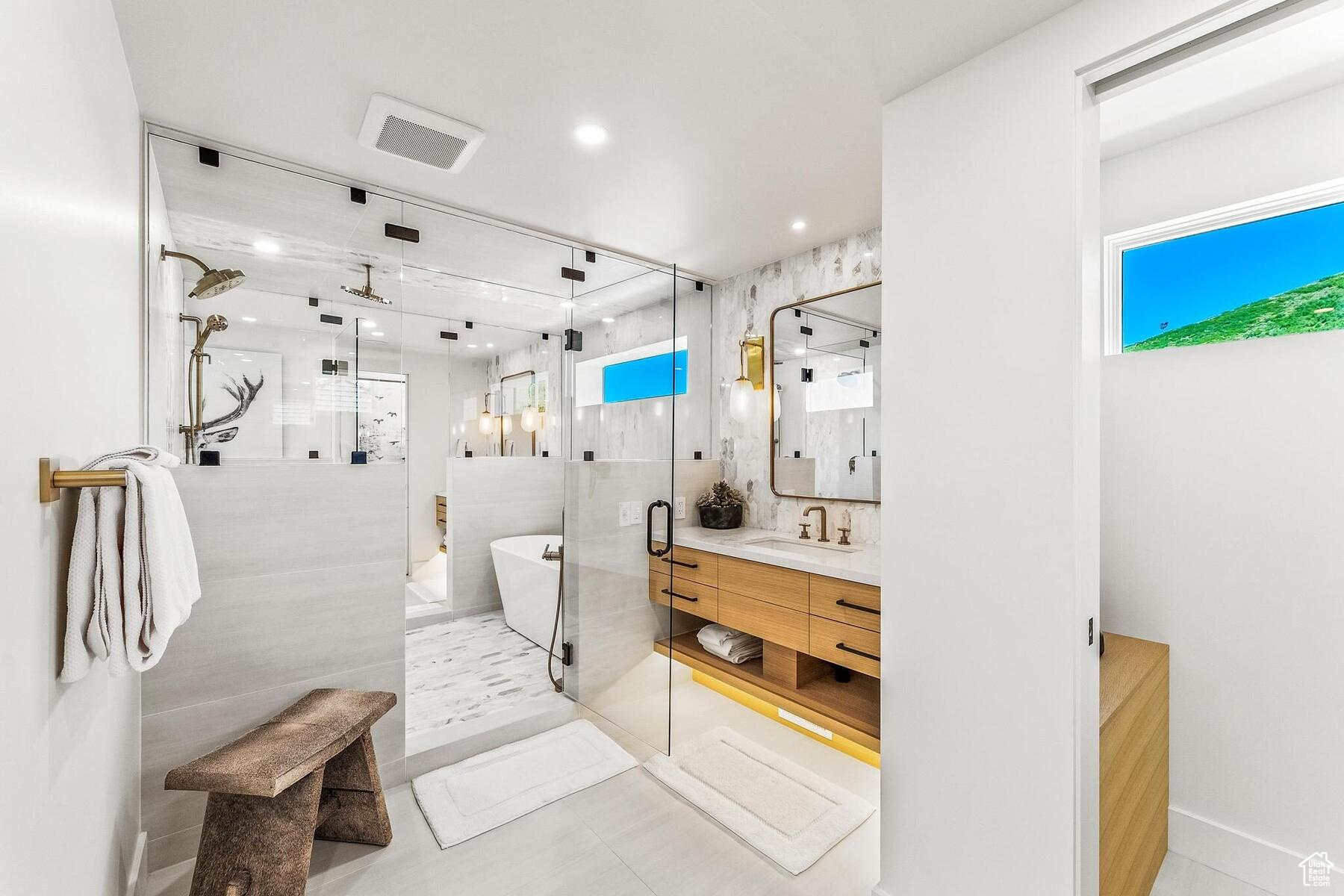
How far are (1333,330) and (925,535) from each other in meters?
1.37

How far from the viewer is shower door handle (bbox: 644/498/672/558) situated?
2562 millimetres

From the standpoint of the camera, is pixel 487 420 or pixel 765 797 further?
pixel 487 420

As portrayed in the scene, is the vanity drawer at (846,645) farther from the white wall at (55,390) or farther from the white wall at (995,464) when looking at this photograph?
the white wall at (55,390)

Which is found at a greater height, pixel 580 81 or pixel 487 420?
pixel 580 81

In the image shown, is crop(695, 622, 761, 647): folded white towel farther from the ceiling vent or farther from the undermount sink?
the ceiling vent

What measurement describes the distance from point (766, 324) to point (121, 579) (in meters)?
2.93

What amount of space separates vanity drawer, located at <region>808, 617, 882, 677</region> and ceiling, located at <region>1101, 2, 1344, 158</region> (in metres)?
1.86

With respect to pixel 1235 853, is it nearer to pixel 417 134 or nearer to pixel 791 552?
pixel 791 552

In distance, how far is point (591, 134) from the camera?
6.49 feet

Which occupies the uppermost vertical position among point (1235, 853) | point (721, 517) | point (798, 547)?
point (721, 517)

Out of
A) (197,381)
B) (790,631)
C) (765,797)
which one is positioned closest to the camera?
(197,381)

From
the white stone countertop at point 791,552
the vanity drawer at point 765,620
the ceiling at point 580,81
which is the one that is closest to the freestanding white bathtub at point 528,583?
the white stone countertop at point 791,552

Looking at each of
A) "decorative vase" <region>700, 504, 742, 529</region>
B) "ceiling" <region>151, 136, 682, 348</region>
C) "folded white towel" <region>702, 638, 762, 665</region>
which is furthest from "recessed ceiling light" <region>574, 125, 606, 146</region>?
"folded white towel" <region>702, 638, 762, 665</region>

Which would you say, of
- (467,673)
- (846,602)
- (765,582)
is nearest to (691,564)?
(765,582)
